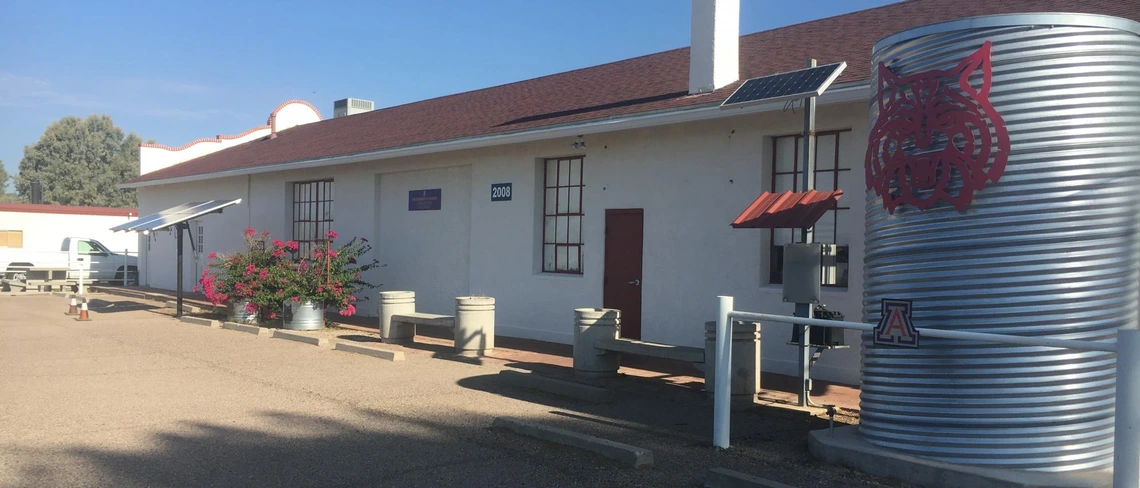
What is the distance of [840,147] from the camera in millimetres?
10320

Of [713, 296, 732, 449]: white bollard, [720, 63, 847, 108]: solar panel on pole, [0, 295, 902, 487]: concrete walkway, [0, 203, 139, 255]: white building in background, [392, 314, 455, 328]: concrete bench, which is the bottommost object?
[0, 295, 902, 487]: concrete walkway

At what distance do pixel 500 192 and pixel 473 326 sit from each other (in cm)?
351

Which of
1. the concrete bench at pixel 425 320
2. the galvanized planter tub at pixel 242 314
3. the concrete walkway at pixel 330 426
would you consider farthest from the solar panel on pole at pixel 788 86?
the galvanized planter tub at pixel 242 314

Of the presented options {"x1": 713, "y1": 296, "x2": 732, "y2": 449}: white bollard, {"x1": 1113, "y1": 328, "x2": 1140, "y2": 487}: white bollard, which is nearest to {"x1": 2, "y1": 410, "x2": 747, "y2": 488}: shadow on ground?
{"x1": 713, "y1": 296, "x2": 732, "y2": 449}: white bollard

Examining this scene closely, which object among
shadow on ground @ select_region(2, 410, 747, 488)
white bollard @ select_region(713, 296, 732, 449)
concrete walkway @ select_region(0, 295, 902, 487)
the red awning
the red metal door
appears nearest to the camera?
shadow on ground @ select_region(2, 410, 747, 488)

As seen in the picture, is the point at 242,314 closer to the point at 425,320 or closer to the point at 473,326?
the point at 425,320

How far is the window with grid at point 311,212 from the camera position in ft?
65.3

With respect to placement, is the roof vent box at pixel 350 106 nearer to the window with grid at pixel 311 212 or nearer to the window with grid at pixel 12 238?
the window with grid at pixel 311 212

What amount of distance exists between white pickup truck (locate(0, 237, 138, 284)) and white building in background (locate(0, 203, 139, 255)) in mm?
2451

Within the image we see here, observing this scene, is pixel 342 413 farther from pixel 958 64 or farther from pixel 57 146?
pixel 57 146

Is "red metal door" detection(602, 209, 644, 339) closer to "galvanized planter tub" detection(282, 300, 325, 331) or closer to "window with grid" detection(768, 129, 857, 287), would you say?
"window with grid" detection(768, 129, 857, 287)

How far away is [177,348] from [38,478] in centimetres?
735

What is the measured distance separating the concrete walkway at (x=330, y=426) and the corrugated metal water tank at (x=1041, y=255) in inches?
32.8

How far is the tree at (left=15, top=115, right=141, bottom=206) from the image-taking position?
234 feet
